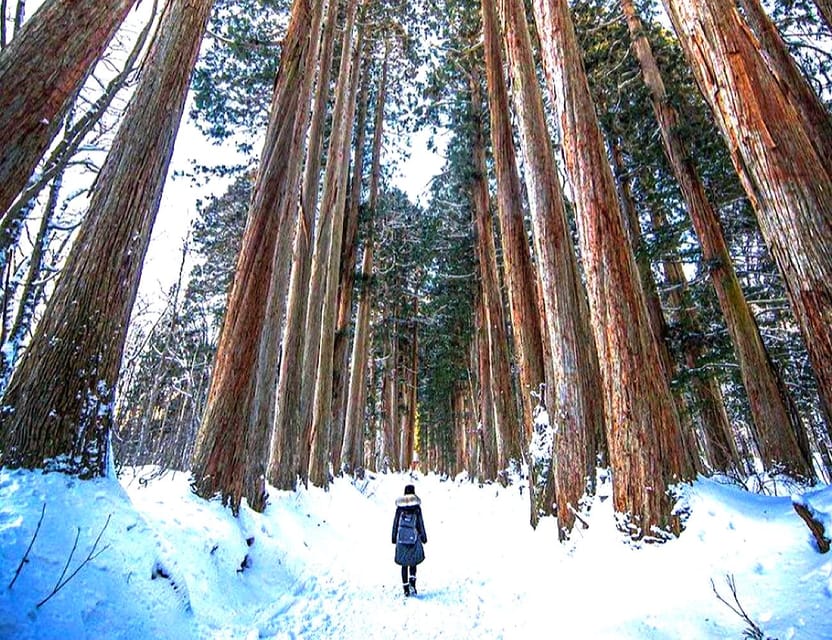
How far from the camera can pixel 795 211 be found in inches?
111

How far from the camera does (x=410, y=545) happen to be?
4.83 meters

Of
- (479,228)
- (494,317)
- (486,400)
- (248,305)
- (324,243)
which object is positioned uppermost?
(479,228)

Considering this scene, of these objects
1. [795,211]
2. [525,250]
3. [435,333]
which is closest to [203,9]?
[525,250]

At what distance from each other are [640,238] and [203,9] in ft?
25.7

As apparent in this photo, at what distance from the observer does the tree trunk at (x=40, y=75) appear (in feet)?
8.36

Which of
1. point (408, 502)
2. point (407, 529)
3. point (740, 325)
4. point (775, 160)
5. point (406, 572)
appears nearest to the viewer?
point (775, 160)

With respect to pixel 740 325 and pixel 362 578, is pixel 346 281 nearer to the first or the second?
pixel 362 578

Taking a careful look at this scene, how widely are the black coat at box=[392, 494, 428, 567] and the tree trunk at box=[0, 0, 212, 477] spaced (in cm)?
318

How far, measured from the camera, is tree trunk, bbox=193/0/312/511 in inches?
179

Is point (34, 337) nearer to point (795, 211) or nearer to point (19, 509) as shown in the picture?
point (19, 509)

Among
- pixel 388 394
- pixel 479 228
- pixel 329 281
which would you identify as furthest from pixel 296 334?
pixel 388 394

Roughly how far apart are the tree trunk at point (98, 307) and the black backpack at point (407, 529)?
3.19 metres

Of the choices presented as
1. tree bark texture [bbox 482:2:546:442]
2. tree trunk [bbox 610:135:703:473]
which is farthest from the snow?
tree trunk [bbox 610:135:703:473]

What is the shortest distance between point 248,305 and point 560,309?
12.1 feet
